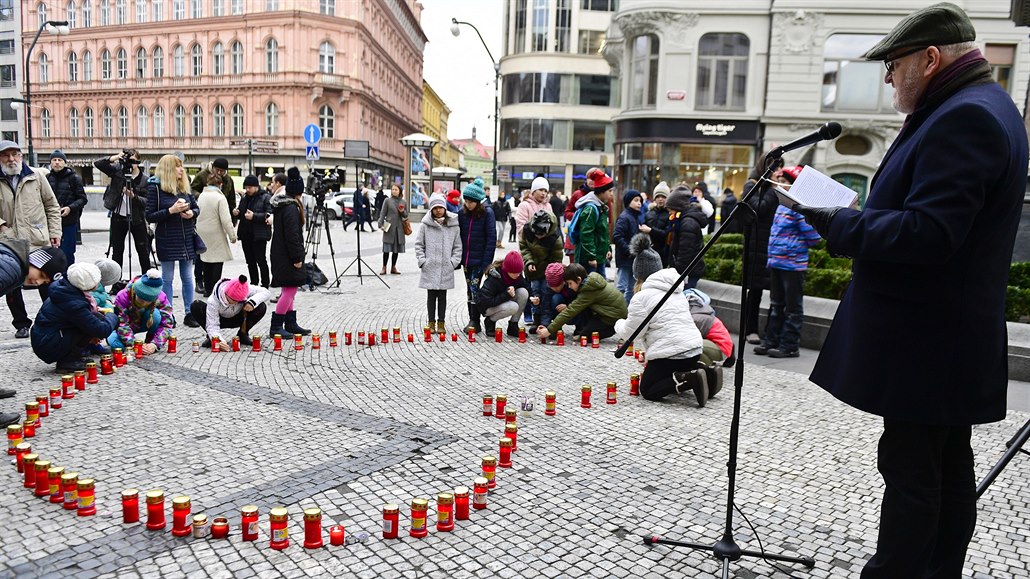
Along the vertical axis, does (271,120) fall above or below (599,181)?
above

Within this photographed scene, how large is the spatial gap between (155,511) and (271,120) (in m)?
60.3

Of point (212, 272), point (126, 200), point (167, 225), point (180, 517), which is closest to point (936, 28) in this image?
point (180, 517)

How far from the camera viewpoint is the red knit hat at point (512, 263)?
9562mm

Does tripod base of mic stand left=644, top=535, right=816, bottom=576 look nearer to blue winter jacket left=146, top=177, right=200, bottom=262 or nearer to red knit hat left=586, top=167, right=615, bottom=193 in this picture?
red knit hat left=586, top=167, right=615, bottom=193

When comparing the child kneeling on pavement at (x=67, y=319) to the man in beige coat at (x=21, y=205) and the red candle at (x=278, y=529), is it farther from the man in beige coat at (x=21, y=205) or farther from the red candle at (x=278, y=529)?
the red candle at (x=278, y=529)

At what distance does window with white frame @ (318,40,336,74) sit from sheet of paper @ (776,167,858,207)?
60935 millimetres

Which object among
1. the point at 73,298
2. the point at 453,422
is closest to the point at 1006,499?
the point at 453,422

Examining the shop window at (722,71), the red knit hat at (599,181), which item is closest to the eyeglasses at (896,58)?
the red knit hat at (599,181)

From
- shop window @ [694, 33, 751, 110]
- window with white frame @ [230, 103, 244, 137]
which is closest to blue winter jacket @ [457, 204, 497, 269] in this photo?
shop window @ [694, 33, 751, 110]

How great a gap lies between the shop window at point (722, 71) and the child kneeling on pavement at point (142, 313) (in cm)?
2567

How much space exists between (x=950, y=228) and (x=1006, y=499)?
2985 millimetres

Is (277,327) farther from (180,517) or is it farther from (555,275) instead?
(180,517)

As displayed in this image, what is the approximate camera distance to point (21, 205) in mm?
8172

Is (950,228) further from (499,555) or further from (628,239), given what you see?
(628,239)
